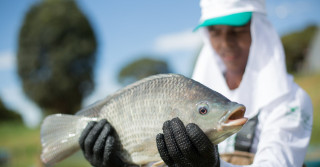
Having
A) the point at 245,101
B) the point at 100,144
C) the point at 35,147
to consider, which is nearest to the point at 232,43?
the point at 245,101

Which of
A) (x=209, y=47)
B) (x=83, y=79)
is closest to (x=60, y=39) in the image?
(x=83, y=79)

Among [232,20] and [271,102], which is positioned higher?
[232,20]

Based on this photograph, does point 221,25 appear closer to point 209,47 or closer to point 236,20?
point 236,20

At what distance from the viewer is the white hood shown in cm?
245

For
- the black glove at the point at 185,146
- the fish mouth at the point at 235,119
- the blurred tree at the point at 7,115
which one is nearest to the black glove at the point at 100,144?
the black glove at the point at 185,146

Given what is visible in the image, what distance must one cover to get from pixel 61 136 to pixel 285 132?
1.62 m

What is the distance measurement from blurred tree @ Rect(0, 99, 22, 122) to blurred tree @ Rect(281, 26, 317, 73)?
30217mm

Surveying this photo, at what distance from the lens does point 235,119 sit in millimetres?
1696

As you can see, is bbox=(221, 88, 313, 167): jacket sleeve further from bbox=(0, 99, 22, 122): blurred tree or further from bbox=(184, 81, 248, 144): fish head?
bbox=(0, 99, 22, 122): blurred tree

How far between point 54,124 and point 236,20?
1639mm

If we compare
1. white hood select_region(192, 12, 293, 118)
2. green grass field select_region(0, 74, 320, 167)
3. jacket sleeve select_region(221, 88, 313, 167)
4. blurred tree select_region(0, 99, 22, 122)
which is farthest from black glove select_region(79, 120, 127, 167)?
blurred tree select_region(0, 99, 22, 122)

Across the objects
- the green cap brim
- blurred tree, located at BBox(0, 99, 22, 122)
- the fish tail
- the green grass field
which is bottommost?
blurred tree, located at BBox(0, 99, 22, 122)

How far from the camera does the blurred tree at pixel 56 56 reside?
94.2 feet

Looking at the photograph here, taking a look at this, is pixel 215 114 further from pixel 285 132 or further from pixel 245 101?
pixel 245 101
